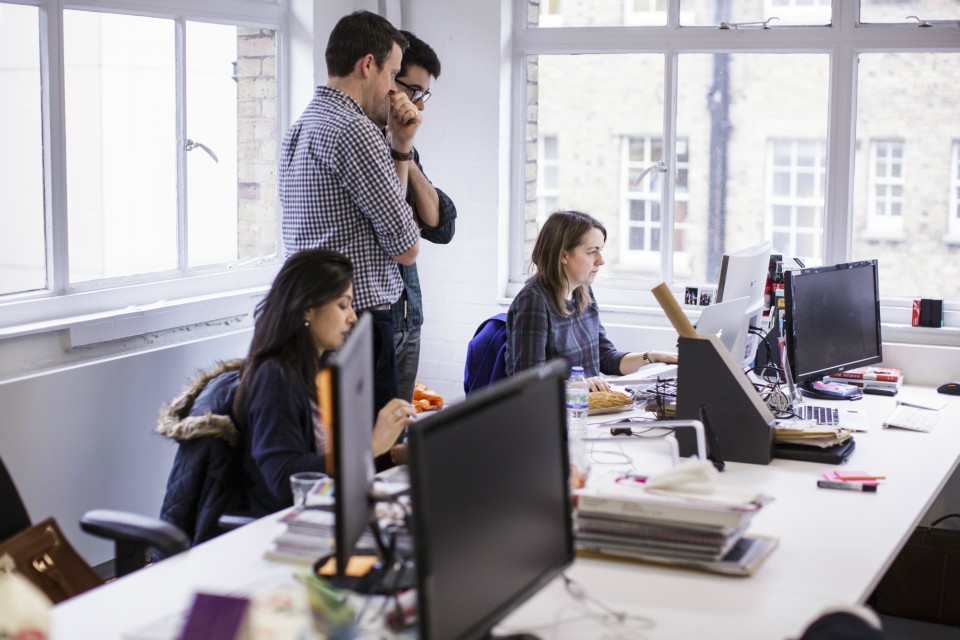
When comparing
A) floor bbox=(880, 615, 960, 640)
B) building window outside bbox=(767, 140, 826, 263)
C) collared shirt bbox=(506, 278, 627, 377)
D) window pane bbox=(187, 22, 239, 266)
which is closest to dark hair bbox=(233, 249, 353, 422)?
collared shirt bbox=(506, 278, 627, 377)

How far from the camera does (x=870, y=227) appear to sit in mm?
4398

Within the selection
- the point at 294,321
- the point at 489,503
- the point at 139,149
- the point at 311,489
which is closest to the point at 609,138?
the point at 139,149

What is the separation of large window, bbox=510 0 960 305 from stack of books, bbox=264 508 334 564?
2.82 metres

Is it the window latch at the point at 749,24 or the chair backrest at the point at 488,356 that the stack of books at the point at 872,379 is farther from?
the window latch at the point at 749,24

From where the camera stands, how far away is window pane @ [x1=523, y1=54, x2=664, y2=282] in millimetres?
4699

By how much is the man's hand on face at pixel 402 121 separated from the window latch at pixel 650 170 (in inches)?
60.5

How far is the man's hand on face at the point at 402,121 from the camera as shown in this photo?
11.0 ft

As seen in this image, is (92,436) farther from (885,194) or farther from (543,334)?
(885,194)

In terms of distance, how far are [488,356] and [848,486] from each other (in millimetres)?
1339

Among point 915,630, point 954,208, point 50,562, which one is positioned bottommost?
point 915,630

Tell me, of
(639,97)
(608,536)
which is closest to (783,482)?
(608,536)

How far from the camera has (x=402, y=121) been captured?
11.1ft

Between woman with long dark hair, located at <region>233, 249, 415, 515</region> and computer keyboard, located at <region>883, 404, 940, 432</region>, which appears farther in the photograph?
computer keyboard, located at <region>883, 404, 940, 432</region>

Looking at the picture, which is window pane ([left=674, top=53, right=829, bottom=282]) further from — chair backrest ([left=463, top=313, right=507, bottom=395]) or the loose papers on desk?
the loose papers on desk
